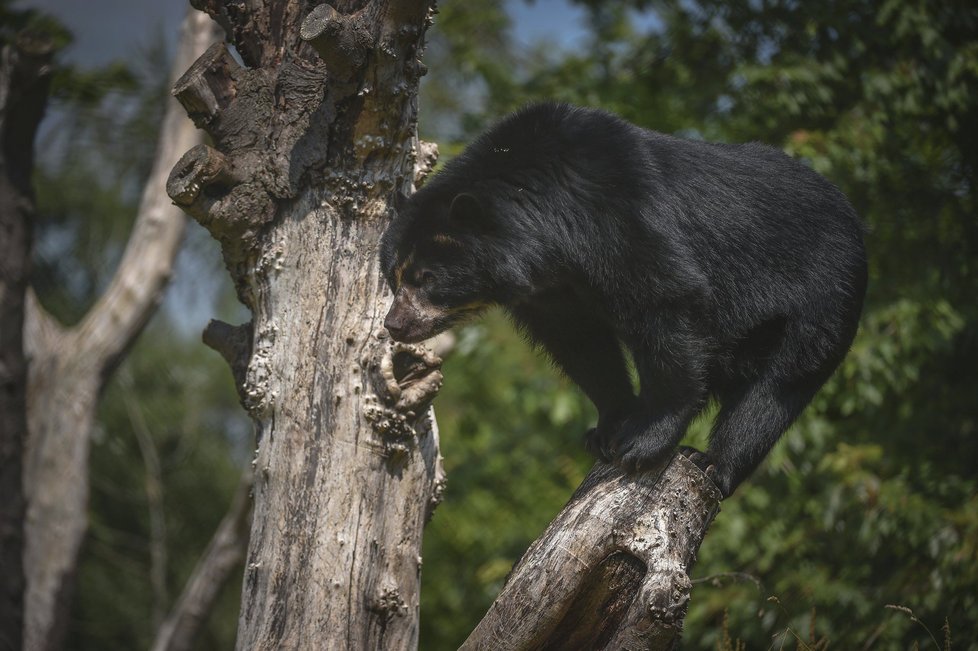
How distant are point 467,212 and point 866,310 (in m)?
2.81

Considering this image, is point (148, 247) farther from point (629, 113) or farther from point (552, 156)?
point (552, 156)

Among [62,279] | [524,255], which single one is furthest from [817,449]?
[62,279]

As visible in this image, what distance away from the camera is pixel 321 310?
2732 mm

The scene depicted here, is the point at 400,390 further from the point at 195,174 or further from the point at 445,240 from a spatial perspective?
the point at 195,174

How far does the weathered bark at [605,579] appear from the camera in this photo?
245 cm

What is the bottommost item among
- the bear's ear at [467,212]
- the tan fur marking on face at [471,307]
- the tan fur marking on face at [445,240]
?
the tan fur marking on face at [471,307]

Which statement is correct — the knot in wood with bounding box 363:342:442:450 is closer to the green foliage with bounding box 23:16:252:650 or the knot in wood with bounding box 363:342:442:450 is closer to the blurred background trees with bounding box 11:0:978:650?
the blurred background trees with bounding box 11:0:978:650

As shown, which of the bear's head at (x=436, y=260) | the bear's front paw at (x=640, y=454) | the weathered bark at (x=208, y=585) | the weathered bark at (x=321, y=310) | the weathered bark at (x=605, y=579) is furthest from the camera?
the weathered bark at (x=208, y=585)

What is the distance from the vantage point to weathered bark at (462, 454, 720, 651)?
2.45 metres

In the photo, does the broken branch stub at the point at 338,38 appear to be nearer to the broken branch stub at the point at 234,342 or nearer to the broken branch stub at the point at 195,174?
the broken branch stub at the point at 195,174

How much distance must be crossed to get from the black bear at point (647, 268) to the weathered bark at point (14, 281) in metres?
2.61

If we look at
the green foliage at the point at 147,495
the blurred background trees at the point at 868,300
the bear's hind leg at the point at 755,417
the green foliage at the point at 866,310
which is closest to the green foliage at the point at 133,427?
the green foliage at the point at 147,495

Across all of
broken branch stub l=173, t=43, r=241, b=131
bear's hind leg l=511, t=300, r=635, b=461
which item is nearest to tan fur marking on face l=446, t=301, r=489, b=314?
bear's hind leg l=511, t=300, r=635, b=461

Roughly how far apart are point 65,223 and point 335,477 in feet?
24.5
